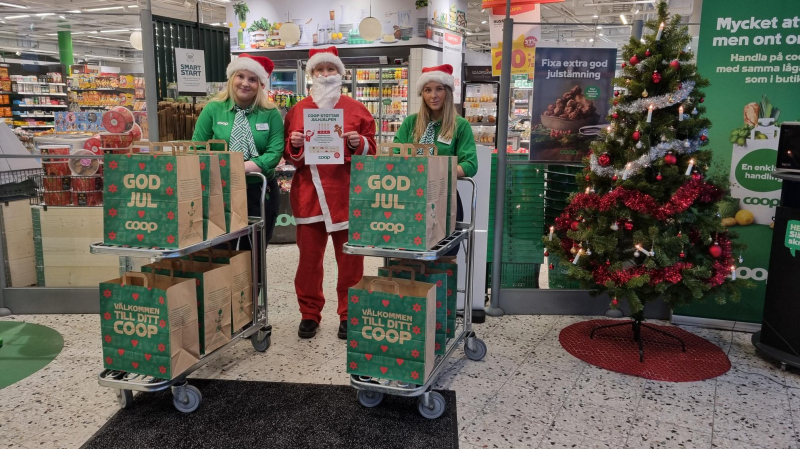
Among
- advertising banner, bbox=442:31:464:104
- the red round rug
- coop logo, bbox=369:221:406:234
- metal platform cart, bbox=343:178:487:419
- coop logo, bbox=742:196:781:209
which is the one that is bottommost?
the red round rug

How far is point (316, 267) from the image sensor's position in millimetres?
3488

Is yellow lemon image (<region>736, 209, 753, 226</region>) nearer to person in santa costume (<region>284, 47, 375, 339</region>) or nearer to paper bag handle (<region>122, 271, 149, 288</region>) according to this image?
person in santa costume (<region>284, 47, 375, 339</region>)

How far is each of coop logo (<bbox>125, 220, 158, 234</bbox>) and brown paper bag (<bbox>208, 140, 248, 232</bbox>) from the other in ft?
1.37

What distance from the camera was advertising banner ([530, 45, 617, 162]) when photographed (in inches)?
147

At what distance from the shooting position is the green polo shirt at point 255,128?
3.23m

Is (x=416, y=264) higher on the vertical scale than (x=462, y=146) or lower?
lower

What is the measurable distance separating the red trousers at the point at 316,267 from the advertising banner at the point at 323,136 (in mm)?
565

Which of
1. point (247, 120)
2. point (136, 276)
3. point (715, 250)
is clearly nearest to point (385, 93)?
point (247, 120)

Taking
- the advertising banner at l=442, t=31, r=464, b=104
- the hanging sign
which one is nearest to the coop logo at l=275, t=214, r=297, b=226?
the hanging sign

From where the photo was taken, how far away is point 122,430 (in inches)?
95.2

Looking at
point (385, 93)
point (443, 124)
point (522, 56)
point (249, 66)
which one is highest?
point (385, 93)

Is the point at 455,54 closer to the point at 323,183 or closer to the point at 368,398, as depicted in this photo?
the point at 323,183

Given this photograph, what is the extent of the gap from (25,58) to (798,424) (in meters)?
5.41

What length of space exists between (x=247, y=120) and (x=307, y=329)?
52.4 inches
